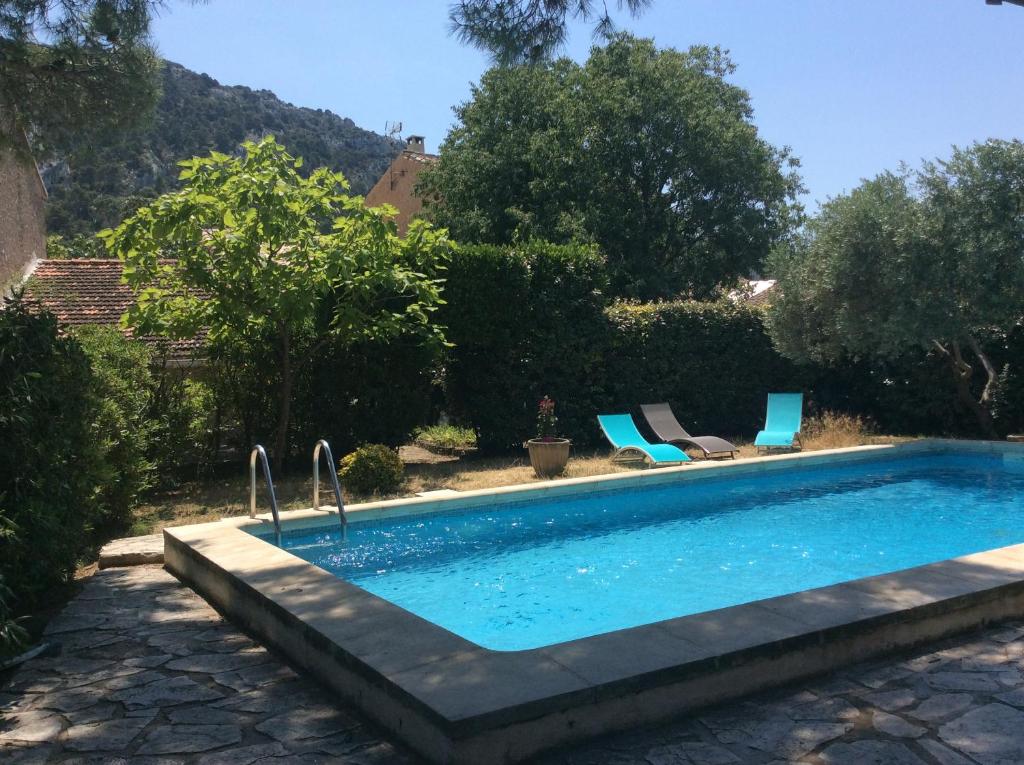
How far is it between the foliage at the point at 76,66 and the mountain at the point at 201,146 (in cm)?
3074

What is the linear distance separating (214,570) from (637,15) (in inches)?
226

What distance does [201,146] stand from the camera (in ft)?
205

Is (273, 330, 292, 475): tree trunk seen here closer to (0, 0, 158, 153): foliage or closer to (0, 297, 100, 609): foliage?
(0, 0, 158, 153): foliage

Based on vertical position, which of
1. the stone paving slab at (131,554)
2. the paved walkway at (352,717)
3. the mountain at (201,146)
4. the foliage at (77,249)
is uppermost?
the mountain at (201,146)

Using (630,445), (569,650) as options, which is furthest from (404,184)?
(569,650)

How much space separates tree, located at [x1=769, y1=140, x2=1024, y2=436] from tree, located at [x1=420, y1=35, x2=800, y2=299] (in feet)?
31.5

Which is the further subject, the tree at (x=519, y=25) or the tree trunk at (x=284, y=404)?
the tree trunk at (x=284, y=404)

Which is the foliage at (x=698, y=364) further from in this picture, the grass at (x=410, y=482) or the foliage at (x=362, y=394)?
the foliage at (x=362, y=394)

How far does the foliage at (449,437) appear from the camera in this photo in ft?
52.7

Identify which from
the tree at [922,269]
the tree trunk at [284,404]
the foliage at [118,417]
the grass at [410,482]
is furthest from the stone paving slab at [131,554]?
the tree at [922,269]

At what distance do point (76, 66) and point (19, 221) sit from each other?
14.0m

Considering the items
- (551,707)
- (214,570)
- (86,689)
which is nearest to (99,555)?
(214,570)

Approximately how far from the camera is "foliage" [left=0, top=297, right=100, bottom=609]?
562cm

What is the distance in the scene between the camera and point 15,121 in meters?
7.71
